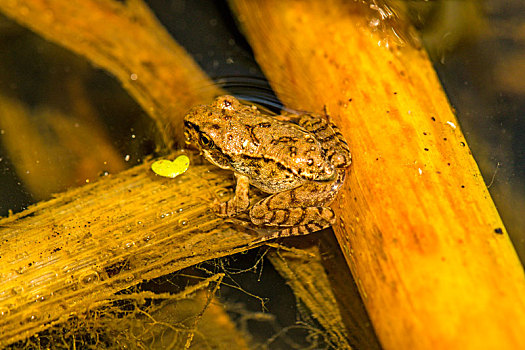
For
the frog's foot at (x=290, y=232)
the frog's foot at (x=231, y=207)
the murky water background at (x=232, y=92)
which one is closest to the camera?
the frog's foot at (x=290, y=232)

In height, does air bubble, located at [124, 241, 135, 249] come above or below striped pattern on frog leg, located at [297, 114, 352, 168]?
below

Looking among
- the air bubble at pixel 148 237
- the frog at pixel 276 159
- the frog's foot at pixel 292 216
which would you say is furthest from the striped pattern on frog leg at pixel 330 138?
the air bubble at pixel 148 237

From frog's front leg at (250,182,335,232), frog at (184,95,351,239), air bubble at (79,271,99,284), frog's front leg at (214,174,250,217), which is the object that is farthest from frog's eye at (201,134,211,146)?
air bubble at (79,271,99,284)

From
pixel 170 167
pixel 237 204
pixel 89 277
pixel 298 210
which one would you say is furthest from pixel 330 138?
pixel 89 277

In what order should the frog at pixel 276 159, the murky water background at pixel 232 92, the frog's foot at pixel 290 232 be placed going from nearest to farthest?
the frog at pixel 276 159 < the frog's foot at pixel 290 232 < the murky water background at pixel 232 92

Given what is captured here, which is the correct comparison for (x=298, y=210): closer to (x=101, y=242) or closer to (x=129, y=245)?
(x=129, y=245)

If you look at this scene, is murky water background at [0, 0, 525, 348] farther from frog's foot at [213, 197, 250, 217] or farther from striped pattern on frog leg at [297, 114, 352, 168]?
striped pattern on frog leg at [297, 114, 352, 168]

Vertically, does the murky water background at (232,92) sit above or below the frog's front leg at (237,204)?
above

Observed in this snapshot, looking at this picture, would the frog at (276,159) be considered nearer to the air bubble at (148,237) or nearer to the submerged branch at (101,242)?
the submerged branch at (101,242)
